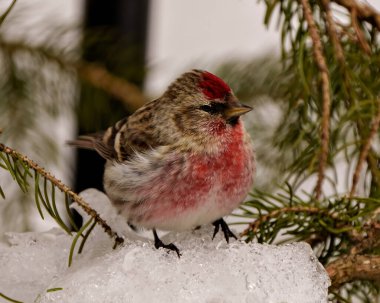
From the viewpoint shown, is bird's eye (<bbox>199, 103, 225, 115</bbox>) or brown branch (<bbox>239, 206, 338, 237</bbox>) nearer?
brown branch (<bbox>239, 206, 338, 237</bbox>)

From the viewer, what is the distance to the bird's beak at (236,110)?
40.2 inches

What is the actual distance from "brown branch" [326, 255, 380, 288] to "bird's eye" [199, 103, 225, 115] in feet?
1.08

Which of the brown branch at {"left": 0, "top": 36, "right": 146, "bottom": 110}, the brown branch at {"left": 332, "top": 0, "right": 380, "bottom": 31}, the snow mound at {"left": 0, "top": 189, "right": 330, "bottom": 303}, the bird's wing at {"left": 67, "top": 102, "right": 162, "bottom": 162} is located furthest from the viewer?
the brown branch at {"left": 0, "top": 36, "right": 146, "bottom": 110}

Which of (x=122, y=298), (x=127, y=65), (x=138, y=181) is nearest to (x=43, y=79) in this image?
(x=127, y=65)

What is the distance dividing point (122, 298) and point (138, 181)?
1.15 feet

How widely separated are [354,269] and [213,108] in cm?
36

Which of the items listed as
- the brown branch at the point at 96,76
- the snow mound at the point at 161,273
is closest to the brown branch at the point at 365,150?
the snow mound at the point at 161,273

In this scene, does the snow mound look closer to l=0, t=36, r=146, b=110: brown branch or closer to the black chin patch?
the black chin patch

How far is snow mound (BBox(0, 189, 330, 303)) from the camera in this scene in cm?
74

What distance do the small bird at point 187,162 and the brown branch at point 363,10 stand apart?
8.4 inches

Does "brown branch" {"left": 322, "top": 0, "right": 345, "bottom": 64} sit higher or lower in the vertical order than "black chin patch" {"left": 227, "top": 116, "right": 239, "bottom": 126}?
higher

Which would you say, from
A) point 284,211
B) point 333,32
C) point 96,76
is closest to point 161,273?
point 284,211

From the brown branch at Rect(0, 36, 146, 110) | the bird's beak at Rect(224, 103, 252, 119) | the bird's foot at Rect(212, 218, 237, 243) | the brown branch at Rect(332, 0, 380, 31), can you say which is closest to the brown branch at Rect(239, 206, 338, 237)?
the bird's foot at Rect(212, 218, 237, 243)

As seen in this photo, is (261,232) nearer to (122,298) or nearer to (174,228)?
Answer: (174,228)
